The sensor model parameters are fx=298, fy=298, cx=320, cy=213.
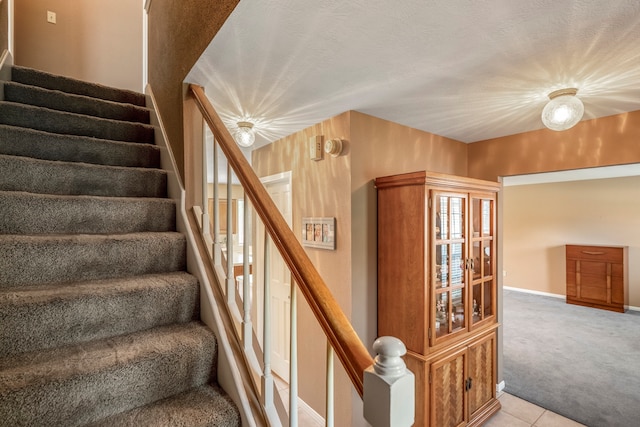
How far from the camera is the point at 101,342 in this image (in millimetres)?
1168

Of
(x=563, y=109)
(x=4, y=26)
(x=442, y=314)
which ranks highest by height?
(x=4, y=26)

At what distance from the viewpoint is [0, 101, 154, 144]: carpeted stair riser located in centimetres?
183

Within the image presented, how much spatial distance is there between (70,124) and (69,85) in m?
0.65

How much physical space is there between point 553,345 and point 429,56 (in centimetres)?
416

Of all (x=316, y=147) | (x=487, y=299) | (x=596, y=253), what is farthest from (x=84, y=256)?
(x=596, y=253)

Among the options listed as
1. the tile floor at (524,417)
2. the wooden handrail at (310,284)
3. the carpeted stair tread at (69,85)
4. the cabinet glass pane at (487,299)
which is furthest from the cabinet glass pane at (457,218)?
the carpeted stair tread at (69,85)

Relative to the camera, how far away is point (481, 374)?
2422 mm

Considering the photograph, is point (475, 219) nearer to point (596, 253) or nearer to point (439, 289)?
point (439, 289)

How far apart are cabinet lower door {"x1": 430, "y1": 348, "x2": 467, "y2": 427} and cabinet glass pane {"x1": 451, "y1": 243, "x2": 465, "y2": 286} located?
521 millimetres

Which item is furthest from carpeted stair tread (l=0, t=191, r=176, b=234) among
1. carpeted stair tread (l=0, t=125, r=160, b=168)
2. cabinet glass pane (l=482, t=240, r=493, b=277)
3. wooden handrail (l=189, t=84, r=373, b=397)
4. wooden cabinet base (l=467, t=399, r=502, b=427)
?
wooden cabinet base (l=467, t=399, r=502, b=427)

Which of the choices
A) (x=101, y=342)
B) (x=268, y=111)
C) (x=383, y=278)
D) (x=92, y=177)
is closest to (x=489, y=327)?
(x=383, y=278)

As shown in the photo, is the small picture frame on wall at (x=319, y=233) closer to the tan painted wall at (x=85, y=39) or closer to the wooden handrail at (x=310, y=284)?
the wooden handrail at (x=310, y=284)

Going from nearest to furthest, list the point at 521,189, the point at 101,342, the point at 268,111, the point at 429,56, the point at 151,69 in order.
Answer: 1. the point at 101,342
2. the point at 429,56
3. the point at 268,111
4. the point at 151,69
5. the point at 521,189

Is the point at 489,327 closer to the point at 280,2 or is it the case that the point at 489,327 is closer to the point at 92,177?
the point at 280,2
